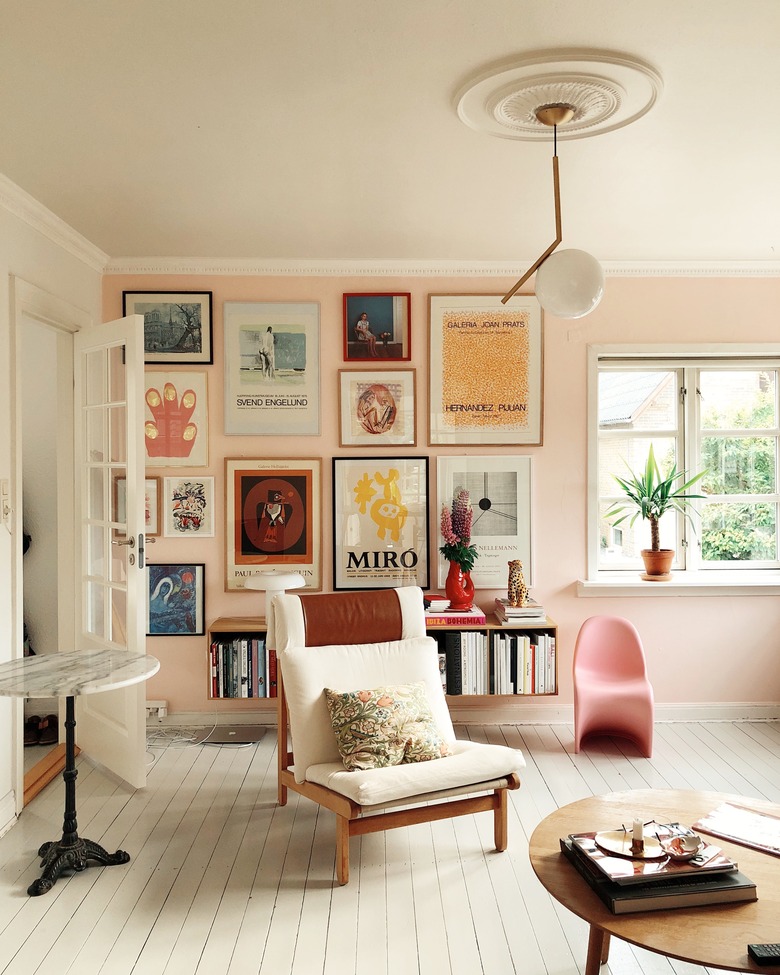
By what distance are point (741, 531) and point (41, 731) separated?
13.3 ft

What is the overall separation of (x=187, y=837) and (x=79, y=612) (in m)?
1.40

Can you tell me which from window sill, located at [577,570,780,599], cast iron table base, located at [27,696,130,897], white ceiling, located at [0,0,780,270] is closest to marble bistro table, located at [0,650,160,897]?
cast iron table base, located at [27,696,130,897]

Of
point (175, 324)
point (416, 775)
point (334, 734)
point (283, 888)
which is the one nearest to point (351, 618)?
point (334, 734)

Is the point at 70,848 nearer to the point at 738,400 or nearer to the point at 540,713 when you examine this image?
the point at 540,713

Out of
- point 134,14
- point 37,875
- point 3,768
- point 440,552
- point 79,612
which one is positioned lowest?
point 37,875

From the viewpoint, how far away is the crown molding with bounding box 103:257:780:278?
435cm

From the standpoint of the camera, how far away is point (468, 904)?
2578mm

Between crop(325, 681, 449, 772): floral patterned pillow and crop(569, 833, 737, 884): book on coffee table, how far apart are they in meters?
0.95

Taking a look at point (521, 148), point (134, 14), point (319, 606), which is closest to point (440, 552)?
point (319, 606)

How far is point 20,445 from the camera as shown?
3.29 m

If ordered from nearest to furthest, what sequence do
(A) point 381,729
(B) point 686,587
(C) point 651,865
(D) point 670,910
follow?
1. (D) point 670,910
2. (C) point 651,865
3. (A) point 381,729
4. (B) point 686,587

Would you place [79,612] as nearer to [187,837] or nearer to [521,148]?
[187,837]

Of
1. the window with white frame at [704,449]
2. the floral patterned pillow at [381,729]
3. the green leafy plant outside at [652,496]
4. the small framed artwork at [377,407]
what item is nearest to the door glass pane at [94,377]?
the small framed artwork at [377,407]

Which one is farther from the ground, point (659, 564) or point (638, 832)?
point (659, 564)
